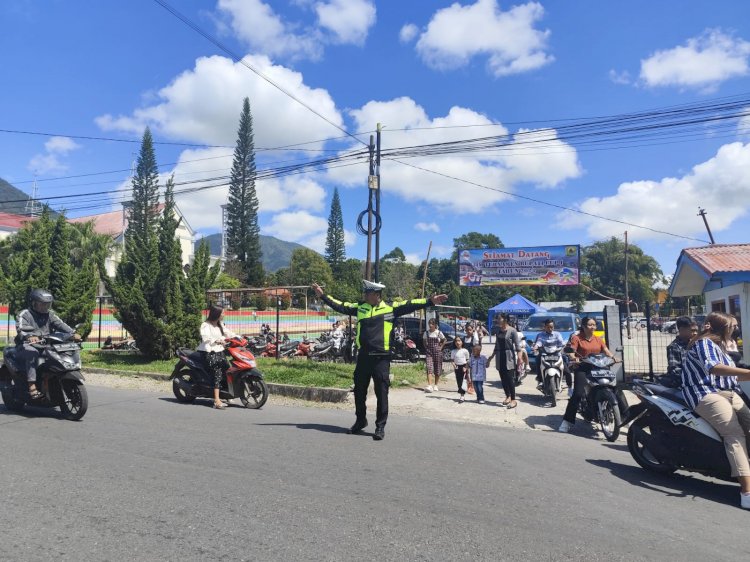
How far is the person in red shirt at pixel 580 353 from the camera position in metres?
7.27

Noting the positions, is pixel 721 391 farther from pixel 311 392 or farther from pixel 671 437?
pixel 311 392

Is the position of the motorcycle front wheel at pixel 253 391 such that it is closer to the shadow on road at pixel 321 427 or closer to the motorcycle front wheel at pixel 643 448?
the shadow on road at pixel 321 427

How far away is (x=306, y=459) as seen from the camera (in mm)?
5152

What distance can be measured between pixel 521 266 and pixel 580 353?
71.2 feet

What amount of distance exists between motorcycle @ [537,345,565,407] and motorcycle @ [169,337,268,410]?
5.01 metres

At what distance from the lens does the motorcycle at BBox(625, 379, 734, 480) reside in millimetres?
4562

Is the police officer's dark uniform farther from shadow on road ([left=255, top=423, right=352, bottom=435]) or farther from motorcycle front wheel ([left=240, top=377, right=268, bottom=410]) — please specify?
motorcycle front wheel ([left=240, top=377, right=268, bottom=410])

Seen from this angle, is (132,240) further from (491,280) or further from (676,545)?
(491,280)

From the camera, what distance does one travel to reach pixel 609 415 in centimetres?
691

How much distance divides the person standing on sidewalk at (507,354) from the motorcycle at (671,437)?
3414mm

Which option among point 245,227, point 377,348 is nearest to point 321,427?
point 377,348

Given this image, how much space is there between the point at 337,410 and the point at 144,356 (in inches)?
307

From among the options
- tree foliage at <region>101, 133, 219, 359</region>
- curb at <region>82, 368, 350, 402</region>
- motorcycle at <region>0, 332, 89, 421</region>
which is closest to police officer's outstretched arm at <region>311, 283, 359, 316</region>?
curb at <region>82, 368, 350, 402</region>

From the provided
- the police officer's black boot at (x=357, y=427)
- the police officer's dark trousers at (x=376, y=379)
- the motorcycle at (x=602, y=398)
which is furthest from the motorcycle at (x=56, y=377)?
the motorcycle at (x=602, y=398)
